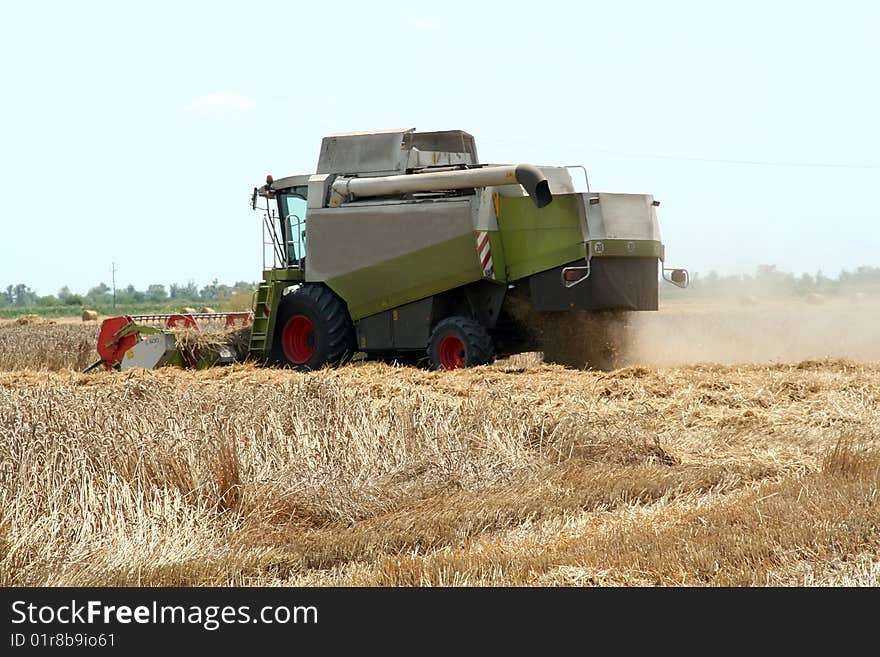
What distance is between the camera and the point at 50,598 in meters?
4.98

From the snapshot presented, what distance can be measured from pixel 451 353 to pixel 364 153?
2.95m

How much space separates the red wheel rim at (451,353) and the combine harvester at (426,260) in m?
0.02

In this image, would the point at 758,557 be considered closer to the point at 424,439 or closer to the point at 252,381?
the point at 424,439

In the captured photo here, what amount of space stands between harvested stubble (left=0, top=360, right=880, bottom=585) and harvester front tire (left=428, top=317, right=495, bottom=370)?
3.01m

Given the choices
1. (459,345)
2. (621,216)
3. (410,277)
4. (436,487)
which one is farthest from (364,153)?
(436,487)

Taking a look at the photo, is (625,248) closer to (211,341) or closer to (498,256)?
(498,256)

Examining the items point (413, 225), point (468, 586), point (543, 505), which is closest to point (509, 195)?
point (413, 225)

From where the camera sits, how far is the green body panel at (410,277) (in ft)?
46.3

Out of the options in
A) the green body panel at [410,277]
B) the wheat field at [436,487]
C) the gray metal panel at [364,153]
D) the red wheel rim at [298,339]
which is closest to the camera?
the wheat field at [436,487]

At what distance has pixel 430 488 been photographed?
752 centimetres

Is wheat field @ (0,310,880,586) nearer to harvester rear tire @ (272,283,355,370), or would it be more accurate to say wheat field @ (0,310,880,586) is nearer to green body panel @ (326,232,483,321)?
green body panel @ (326,232,483,321)

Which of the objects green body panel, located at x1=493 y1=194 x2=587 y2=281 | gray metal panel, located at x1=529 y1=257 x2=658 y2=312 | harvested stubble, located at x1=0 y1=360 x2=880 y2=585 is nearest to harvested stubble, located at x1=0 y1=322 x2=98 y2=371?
green body panel, located at x1=493 y1=194 x2=587 y2=281

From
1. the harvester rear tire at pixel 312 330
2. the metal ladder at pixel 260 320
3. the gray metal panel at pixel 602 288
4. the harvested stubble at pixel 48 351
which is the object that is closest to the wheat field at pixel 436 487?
the gray metal panel at pixel 602 288

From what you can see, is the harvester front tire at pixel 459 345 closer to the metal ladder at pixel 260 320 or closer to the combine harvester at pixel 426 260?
the combine harvester at pixel 426 260
